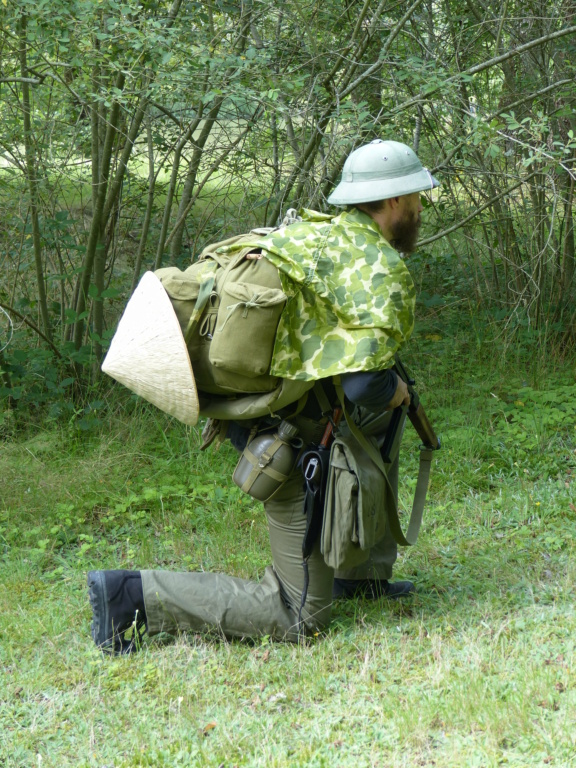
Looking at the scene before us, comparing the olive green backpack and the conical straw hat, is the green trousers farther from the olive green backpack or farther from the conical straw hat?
the conical straw hat

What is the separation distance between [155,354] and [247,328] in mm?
352

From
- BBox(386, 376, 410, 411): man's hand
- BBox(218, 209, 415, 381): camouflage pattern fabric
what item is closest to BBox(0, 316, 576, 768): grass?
BBox(386, 376, 410, 411): man's hand

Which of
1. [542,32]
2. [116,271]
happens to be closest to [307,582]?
[116,271]

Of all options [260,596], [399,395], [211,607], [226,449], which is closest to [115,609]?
[211,607]

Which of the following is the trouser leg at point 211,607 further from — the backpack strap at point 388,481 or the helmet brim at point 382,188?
the helmet brim at point 382,188

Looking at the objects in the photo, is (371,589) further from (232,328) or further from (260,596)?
(232,328)

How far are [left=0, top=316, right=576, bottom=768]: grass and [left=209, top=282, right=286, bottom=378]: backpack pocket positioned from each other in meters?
1.15

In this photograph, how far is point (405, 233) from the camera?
3203 millimetres

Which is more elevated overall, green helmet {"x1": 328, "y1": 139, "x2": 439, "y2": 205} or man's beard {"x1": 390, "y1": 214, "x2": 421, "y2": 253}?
green helmet {"x1": 328, "y1": 139, "x2": 439, "y2": 205}

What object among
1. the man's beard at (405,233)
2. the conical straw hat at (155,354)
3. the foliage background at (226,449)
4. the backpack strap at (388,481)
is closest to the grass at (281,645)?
the foliage background at (226,449)

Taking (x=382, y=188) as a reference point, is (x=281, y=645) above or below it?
below

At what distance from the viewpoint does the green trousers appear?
3.28 metres

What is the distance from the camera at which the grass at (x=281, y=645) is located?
2.59 metres

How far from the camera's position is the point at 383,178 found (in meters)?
3.08
